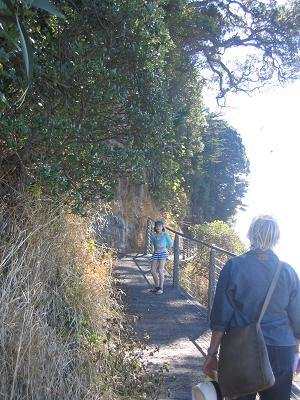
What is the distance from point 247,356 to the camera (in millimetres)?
3000

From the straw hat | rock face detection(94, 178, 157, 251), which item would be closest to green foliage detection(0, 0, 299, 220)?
the straw hat

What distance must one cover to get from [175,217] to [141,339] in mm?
15162

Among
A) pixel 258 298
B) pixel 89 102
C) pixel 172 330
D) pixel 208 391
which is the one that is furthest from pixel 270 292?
pixel 172 330

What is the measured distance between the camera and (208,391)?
317cm

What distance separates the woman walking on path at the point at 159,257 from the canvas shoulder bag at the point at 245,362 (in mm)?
6259

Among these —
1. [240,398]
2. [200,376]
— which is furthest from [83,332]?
[240,398]

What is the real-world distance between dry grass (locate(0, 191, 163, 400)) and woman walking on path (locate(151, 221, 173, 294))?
283cm

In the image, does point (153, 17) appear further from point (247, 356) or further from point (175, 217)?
point (175, 217)

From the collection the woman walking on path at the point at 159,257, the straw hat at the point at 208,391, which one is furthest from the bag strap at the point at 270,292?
the woman walking on path at the point at 159,257

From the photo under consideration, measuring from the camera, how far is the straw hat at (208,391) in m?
3.15

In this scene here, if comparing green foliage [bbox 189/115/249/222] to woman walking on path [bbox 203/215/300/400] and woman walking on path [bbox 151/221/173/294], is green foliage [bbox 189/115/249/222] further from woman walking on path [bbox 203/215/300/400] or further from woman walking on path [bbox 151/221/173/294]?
woman walking on path [bbox 203/215/300/400]

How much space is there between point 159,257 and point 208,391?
632 centimetres

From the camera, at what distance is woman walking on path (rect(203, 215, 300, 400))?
3.13m

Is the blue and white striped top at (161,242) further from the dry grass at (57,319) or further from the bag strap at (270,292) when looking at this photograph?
the bag strap at (270,292)
